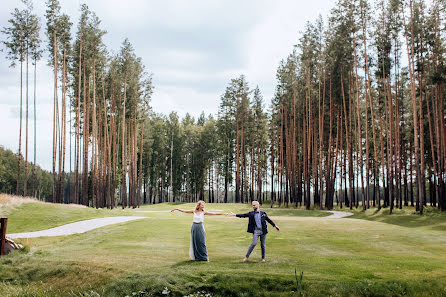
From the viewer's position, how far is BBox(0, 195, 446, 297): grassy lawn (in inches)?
374

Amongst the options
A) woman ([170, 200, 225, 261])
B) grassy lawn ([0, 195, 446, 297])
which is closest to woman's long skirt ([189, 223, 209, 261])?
woman ([170, 200, 225, 261])

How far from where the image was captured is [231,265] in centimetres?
1128

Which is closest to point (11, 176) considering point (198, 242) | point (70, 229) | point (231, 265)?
point (70, 229)

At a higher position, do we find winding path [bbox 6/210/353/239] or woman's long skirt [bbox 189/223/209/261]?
woman's long skirt [bbox 189/223/209/261]

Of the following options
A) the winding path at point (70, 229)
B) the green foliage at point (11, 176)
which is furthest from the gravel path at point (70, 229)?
the green foliage at point (11, 176)

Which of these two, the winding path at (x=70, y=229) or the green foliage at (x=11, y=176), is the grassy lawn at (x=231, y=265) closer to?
the winding path at (x=70, y=229)

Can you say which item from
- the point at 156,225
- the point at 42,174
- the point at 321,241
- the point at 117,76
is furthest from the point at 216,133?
A: the point at 42,174

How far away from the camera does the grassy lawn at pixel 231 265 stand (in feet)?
31.1

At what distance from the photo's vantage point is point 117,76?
4516 centimetres

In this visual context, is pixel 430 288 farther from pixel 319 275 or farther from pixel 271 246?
pixel 271 246

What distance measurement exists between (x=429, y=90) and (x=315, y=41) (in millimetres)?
12594

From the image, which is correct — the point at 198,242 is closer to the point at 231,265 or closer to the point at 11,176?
the point at 231,265

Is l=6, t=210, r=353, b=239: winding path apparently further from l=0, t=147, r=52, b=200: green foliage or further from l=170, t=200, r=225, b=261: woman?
l=0, t=147, r=52, b=200: green foliage

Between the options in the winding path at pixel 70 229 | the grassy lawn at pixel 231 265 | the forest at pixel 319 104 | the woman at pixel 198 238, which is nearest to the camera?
the grassy lawn at pixel 231 265
